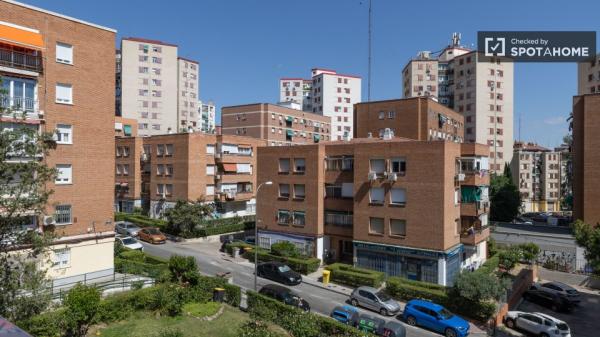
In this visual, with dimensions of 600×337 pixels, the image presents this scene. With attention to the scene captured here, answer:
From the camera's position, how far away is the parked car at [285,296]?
84.0ft

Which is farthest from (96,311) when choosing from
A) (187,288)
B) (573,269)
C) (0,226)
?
(573,269)

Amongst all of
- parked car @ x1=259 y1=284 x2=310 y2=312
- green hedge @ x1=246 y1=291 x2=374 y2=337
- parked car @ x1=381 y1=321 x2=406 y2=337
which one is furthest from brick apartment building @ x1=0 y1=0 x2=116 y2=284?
parked car @ x1=381 y1=321 x2=406 y2=337

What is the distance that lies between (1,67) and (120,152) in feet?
137

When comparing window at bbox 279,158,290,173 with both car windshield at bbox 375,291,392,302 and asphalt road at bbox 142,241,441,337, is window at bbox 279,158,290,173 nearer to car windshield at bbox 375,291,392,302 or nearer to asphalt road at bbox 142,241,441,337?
asphalt road at bbox 142,241,441,337

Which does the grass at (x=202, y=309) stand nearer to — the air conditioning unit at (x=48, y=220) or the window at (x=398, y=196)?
the air conditioning unit at (x=48, y=220)

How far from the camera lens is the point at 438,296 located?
27.9 metres

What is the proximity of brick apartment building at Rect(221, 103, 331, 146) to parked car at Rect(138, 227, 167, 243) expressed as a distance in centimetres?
3137

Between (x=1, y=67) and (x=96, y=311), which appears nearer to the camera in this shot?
(x=96, y=311)

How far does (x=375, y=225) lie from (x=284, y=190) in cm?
1067

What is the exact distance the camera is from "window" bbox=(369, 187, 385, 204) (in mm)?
34250

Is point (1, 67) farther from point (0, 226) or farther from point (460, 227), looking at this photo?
point (460, 227)

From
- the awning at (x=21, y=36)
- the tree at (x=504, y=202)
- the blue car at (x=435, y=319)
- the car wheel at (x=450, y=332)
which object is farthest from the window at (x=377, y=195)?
the tree at (x=504, y=202)

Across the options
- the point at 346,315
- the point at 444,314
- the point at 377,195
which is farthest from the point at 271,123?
the point at 444,314

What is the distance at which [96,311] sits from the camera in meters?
20.0
